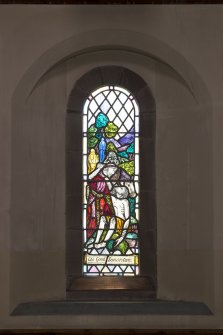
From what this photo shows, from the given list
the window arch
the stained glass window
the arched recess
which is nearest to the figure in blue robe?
the stained glass window

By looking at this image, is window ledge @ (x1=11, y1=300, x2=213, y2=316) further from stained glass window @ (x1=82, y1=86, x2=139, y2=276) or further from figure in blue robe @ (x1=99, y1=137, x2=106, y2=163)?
figure in blue robe @ (x1=99, y1=137, x2=106, y2=163)

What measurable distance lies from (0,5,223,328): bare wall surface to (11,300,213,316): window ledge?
Result: 87 mm

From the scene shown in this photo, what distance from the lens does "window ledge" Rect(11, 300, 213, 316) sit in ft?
22.6
